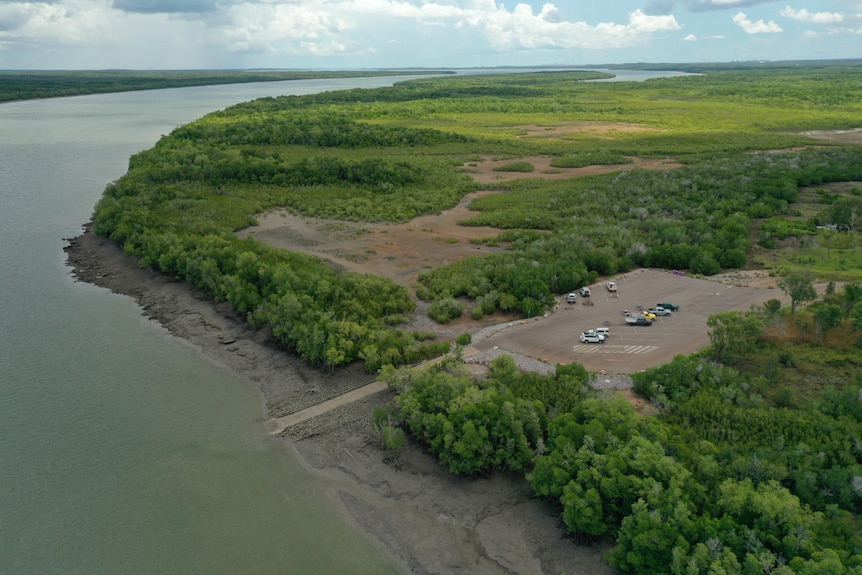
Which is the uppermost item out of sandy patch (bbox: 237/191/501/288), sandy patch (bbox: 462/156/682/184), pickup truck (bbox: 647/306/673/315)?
sandy patch (bbox: 462/156/682/184)

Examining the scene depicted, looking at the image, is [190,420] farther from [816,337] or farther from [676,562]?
[816,337]

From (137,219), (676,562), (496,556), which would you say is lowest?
(496,556)

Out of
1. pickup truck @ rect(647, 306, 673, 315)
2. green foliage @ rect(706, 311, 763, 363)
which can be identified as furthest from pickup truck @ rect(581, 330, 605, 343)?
green foliage @ rect(706, 311, 763, 363)

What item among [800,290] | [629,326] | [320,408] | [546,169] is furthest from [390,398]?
[546,169]

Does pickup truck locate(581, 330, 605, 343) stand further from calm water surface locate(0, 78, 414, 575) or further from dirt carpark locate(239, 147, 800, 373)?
calm water surface locate(0, 78, 414, 575)

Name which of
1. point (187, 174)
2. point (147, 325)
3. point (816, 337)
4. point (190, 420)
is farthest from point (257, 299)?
point (187, 174)
